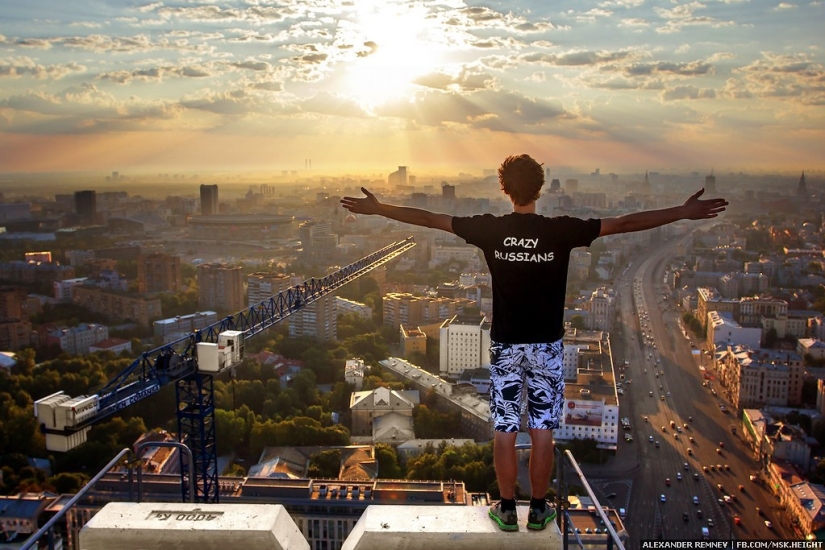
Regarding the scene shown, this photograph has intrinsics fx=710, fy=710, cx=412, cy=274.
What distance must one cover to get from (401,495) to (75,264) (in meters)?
10.3

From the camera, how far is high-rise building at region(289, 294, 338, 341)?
8711 mm

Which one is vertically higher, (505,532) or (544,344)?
(544,344)

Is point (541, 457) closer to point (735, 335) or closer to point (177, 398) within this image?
point (177, 398)

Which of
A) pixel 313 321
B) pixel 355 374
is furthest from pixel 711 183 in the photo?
pixel 355 374

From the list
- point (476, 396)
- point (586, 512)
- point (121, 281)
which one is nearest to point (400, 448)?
point (476, 396)

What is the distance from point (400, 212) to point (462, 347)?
7.10m

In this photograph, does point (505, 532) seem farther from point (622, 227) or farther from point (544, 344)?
point (622, 227)

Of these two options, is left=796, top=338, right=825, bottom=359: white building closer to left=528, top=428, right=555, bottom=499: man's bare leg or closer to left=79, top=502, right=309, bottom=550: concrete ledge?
left=528, top=428, right=555, bottom=499: man's bare leg

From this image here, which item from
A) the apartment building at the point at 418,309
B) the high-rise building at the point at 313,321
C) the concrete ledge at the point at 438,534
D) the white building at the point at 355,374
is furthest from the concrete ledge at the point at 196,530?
the apartment building at the point at 418,309

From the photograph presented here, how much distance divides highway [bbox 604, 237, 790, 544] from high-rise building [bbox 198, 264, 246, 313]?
5.23 metres

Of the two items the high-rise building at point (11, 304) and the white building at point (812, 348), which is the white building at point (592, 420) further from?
the high-rise building at point (11, 304)

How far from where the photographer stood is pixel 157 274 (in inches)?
427

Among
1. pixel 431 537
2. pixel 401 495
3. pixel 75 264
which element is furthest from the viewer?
pixel 75 264

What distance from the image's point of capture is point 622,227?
3.09 ft
